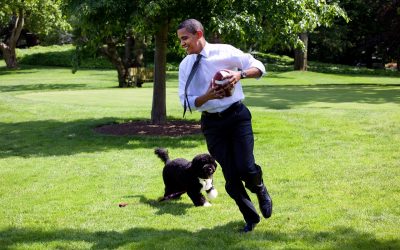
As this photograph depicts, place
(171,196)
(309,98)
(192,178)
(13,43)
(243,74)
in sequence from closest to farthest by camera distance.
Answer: (243,74), (192,178), (171,196), (309,98), (13,43)

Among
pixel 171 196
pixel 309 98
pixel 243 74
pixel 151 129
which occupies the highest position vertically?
pixel 243 74

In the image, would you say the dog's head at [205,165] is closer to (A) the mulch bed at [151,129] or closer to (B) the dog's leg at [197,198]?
(B) the dog's leg at [197,198]

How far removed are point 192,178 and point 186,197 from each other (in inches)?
36.7

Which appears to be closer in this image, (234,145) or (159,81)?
(234,145)

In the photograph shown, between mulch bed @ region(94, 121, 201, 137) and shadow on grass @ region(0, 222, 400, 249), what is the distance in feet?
26.2

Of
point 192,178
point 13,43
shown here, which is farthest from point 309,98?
point 13,43

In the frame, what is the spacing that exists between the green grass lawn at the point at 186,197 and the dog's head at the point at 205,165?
1.63ft

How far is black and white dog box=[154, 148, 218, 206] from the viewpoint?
22.6ft

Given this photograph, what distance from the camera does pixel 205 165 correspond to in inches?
270

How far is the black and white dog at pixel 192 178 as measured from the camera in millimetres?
6898

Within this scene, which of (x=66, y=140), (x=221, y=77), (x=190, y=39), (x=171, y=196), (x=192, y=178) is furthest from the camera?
(x=66, y=140)

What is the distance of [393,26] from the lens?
35.0 meters

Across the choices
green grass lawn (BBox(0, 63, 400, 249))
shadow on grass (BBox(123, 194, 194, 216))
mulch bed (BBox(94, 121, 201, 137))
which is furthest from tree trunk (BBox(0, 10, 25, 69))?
shadow on grass (BBox(123, 194, 194, 216))

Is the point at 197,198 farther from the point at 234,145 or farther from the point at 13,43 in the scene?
the point at 13,43
